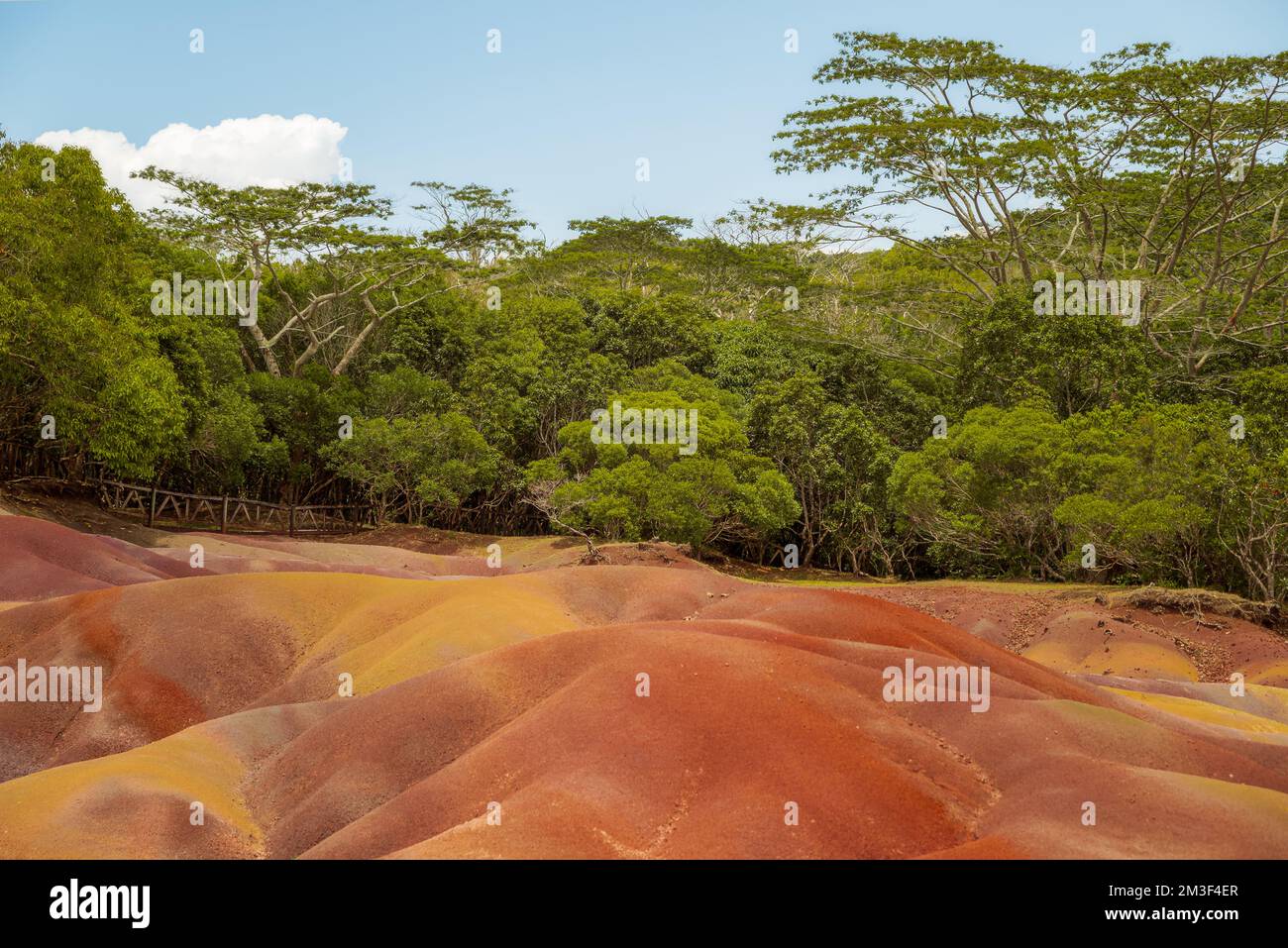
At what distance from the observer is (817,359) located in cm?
4662

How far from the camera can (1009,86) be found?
39.0m

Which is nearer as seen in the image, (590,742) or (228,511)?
(590,742)

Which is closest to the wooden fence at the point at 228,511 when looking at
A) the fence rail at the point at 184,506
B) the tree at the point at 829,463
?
the fence rail at the point at 184,506

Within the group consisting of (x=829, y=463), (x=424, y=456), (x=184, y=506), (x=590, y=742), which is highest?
(x=424, y=456)

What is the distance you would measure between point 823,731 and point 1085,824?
3056mm

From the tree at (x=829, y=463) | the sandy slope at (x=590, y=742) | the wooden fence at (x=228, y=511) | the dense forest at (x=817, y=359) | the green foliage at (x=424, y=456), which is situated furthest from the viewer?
the green foliage at (x=424, y=456)

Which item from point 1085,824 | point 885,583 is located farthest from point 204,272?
point 1085,824

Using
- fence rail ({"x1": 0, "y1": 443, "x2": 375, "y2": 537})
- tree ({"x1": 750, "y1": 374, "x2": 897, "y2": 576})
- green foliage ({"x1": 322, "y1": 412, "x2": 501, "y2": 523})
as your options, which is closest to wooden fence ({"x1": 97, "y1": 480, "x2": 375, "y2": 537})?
fence rail ({"x1": 0, "y1": 443, "x2": 375, "y2": 537})

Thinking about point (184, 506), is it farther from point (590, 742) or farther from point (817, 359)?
point (590, 742)

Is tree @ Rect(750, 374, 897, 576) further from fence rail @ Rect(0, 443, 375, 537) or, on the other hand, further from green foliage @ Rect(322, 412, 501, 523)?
fence rail @ Rect(0, 443, 375, 537)

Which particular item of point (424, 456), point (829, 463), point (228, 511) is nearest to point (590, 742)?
point (829, 463)

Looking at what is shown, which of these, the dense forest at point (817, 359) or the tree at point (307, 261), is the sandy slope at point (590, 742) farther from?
the tree at point (307, 261)

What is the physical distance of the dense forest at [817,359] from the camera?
109ft

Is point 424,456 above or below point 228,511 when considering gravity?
above
